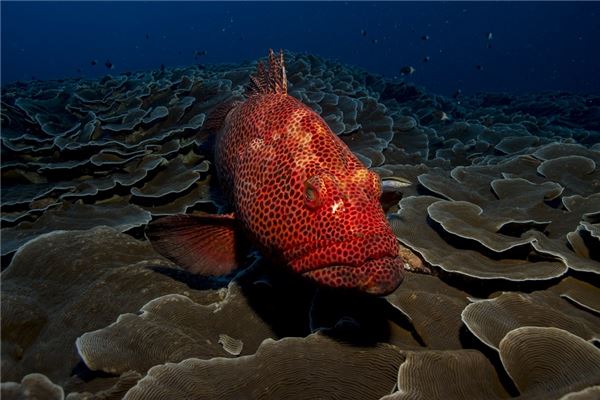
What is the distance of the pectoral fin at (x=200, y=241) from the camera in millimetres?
2730

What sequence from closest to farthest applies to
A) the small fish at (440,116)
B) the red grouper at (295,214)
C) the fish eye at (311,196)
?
the red grouper at (295,214)
the fish eye at (311,196)
the small fish at (440,116)

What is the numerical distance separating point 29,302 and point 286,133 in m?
2.44

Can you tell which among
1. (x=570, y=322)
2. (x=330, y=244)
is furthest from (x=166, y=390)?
(x=570, y=322)

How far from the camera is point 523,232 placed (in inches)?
144

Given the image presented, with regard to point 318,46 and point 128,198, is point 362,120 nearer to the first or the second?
point 128,198

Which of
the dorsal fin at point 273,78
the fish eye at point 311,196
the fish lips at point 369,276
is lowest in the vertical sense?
the fish lips at point 369,276

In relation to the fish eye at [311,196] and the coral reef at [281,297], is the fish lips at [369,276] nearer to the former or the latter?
the coral reef at [281,297]

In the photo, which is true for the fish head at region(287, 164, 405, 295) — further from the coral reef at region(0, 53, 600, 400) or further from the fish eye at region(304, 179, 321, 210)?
the coral reef at region(0, 53, 600, 400)

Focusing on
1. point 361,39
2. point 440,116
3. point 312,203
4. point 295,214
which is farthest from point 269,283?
point 361,39

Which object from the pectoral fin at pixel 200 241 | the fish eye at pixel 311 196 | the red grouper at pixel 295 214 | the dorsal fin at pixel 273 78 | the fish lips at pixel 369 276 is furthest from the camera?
the dorsal fin at pixel 273 78

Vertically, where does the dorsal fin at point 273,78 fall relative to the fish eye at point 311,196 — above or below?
above

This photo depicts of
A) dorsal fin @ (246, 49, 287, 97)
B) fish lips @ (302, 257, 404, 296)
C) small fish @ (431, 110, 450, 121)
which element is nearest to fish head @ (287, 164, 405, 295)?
fish lips @ (302, 257, 404, 296)

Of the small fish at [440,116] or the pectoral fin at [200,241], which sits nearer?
the pectoral fin at [200,241]

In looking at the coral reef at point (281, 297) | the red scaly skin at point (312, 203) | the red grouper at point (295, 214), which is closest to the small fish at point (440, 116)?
the coral reef at point (281, 297)
